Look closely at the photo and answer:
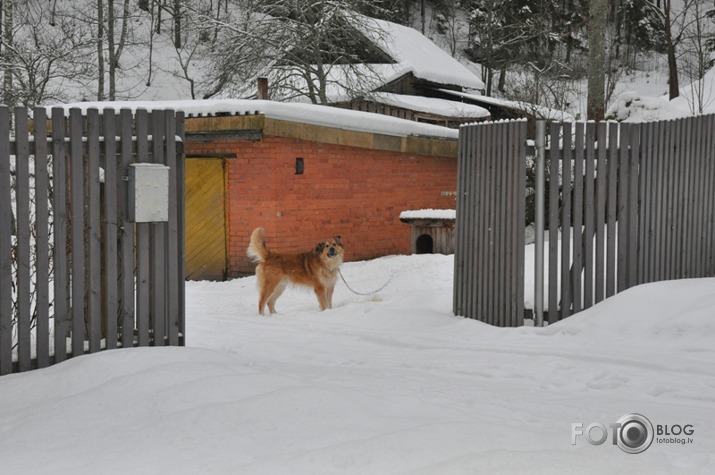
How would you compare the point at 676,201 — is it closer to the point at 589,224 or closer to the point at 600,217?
the point at 600,217

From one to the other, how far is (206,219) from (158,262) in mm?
7810

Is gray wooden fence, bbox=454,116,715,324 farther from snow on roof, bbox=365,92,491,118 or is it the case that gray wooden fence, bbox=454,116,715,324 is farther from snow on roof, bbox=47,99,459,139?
snow on roof, bbox=365,92,491,118

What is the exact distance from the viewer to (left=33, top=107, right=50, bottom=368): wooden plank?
531 cm

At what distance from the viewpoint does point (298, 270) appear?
9.88 meters

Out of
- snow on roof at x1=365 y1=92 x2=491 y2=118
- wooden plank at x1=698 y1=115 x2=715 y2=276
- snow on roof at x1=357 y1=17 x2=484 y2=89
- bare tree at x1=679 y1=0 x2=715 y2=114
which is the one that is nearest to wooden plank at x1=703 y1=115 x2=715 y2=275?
wooden plank at x1=698 y1=115 x2=715 y2=276

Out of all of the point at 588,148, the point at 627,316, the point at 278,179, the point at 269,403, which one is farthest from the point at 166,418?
the point at 278,179

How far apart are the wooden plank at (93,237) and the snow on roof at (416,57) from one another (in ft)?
65.1

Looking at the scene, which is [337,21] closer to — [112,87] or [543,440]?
[112,87]

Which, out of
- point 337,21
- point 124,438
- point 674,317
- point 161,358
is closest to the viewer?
point 124,438

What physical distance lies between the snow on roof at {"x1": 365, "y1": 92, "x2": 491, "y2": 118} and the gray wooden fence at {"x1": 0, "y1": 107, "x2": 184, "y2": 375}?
1824 cm

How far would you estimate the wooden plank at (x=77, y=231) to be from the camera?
5453 millimetres

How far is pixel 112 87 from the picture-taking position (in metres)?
27.6

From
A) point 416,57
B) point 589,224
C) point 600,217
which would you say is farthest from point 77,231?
point 416,57

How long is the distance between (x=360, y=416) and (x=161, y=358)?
5.71 ft
